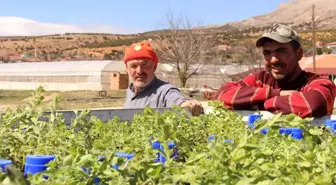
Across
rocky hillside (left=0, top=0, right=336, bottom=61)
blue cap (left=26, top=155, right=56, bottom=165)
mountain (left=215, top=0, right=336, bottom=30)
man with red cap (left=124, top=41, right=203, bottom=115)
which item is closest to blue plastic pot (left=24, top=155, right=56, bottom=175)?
blue cap (left=26, top=155, right=56, bottom=165)

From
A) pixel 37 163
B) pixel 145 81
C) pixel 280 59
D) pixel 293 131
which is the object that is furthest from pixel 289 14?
pixel 37 163

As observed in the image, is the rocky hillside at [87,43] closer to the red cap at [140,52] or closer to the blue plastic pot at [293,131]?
the red cap at [140,52]

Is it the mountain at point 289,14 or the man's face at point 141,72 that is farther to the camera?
the mountain at point 289,14

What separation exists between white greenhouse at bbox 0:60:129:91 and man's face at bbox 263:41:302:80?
30470 mm

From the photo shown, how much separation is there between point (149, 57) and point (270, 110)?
780 millimetres

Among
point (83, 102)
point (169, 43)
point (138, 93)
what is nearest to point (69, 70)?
point (169, 43)

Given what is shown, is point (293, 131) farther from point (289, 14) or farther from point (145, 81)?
point (289, 14)

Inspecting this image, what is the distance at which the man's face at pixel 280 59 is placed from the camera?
2.70 metres

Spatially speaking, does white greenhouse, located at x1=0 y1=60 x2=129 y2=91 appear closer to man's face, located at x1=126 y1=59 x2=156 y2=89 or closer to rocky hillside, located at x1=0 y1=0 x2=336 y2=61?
rocky hillside, located at x1=0 y1=0 x2=336 y2=61

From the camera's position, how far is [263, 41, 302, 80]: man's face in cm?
270

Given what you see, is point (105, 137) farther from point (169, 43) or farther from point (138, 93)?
point (169, 43)

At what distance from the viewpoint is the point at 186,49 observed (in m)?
35.4

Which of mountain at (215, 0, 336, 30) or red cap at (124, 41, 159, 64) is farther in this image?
mountain at (215, 0, 336, 30)

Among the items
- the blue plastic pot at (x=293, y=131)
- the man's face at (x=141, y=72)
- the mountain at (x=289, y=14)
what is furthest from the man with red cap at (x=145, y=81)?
the mountain at (x=289, y=14)
